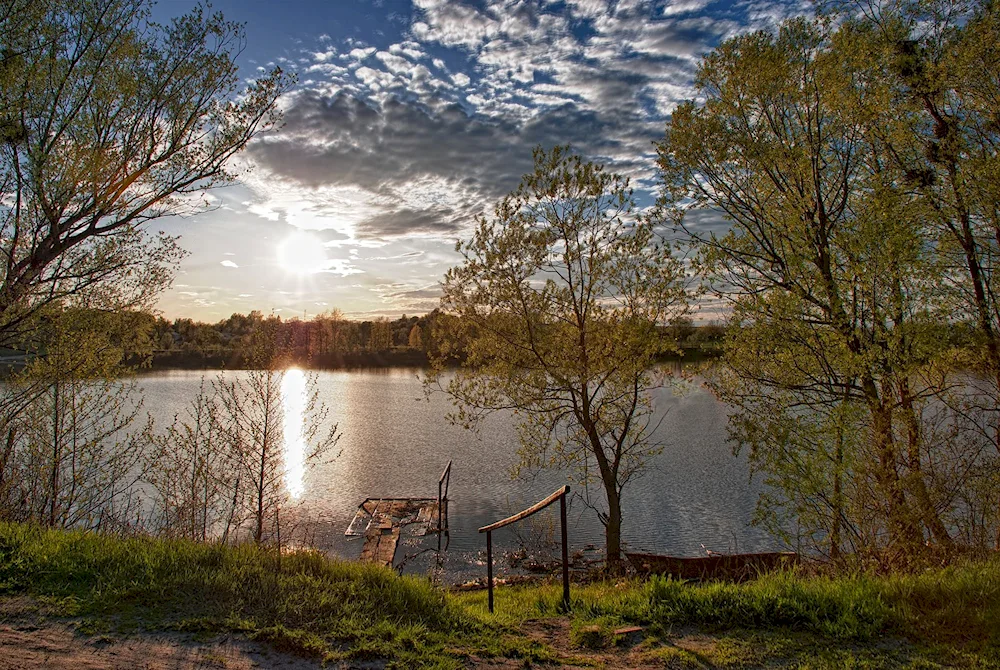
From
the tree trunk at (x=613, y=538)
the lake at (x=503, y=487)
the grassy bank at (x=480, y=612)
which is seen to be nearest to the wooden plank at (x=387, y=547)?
the lake at (x=503, y=487)

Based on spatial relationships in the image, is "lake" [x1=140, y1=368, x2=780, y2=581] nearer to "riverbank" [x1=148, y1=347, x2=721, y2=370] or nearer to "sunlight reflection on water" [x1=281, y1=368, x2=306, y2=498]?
"sunlight reflection on water" [x1=281, y1=368, x2=306, y2=498]

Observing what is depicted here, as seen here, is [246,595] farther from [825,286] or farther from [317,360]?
[317,360]

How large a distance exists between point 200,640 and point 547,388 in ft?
34.0

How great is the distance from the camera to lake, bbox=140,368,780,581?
1800 cm

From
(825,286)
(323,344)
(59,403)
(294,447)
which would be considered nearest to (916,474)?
(825,286)

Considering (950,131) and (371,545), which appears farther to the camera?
(371,545)

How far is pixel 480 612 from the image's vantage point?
21.6 feet

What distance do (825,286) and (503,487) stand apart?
16087 millimetres

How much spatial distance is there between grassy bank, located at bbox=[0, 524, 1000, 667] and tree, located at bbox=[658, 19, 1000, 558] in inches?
169

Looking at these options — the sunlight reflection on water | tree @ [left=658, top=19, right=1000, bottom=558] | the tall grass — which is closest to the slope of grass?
the tall grass

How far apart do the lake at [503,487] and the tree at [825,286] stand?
2836 millimetres

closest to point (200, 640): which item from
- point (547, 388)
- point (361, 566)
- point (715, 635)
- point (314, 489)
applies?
point (361, 566)

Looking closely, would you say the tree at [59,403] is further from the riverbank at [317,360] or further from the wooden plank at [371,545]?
the riverbank at [317,360]

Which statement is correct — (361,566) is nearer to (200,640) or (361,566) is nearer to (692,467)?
(200,640)
